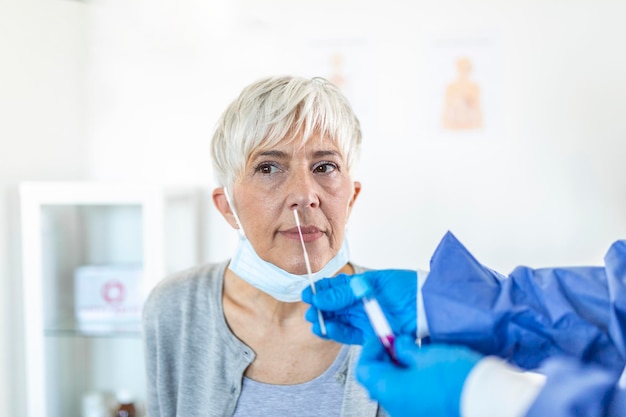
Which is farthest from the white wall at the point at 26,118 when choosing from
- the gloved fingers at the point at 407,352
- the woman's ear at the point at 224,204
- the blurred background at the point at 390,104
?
the gloved fingers at the point at 407,352

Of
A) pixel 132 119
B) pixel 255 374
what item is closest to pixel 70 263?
pixel 132 119

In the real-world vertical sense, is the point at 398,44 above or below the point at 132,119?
above

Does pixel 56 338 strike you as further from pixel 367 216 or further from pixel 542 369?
pixel 542 369

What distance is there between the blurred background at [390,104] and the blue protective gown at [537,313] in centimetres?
97

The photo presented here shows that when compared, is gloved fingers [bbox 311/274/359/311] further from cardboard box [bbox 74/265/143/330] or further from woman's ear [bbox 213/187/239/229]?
cardboard box [bbox 74/265/143/330]

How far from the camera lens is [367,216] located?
6.22 feet

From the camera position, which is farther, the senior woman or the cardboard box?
the cardboard box

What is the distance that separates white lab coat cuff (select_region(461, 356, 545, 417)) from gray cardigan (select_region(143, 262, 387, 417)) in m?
0.64

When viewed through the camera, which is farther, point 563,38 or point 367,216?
point 367,216

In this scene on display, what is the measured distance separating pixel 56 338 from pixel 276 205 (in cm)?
90

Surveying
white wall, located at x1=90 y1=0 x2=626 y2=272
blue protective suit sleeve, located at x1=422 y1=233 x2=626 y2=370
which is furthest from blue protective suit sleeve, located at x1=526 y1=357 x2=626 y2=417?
white wall, located at x1=90 y1=0 x2=626 y2=272

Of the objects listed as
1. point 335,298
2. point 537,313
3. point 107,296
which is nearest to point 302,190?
point 335,298

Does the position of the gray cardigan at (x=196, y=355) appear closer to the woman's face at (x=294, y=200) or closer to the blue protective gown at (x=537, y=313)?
the woman's face at (x=294, y=200)

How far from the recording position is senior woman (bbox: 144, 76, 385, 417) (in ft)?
4.25
